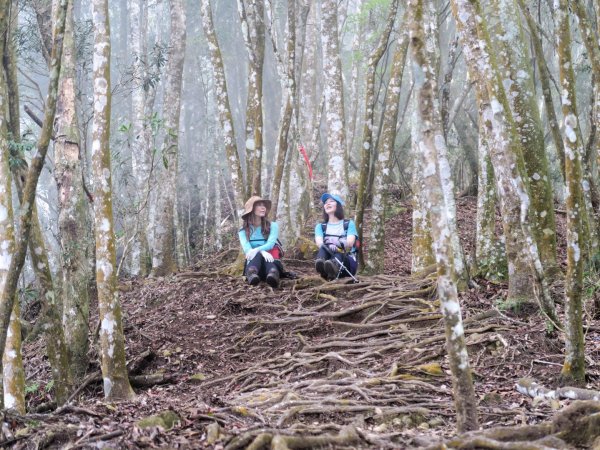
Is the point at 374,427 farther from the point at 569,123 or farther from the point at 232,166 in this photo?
the point at 232,166

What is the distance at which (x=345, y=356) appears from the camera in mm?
7055

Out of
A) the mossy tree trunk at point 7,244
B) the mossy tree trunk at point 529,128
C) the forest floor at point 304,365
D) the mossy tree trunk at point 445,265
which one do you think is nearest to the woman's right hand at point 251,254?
the forest floor at point 304,365

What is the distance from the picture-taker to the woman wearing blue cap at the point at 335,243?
9.91 meters

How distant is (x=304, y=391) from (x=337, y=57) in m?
7.12

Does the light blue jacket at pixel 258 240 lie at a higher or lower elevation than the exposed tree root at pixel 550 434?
higher

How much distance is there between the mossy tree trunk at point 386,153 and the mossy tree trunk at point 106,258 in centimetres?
510

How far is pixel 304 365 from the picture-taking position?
6.98 meters

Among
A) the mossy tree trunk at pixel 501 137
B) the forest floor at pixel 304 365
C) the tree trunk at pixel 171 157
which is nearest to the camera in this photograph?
the forest floor at pixel 304 365

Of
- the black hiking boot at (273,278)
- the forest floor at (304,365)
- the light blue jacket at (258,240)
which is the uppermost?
the light blue jacket at (258,240)

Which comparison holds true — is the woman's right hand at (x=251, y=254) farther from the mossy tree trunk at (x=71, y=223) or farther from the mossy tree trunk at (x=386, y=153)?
the mossy tree trunk at (x=71, y=223)

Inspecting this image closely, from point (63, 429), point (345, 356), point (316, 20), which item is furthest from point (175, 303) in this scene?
point (316, 20)

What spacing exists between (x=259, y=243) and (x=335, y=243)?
4.01 feet

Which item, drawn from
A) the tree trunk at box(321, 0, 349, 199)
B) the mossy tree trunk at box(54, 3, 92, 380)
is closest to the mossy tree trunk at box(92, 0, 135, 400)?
the mossy tree trunk at box(54, 3, 92, 380)

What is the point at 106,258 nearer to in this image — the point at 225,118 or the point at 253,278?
the point at 253,278
